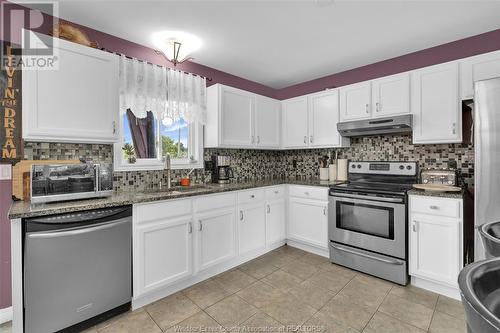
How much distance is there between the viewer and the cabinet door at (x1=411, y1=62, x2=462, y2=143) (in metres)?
2.45

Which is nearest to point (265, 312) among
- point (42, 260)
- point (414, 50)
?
point (42, 260)

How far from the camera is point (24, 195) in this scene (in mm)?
1951

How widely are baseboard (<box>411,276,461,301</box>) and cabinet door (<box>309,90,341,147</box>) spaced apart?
68.7 inches

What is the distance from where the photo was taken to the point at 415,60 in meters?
2.95

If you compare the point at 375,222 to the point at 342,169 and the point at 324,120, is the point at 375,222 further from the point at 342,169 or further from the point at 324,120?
the point at 324,120

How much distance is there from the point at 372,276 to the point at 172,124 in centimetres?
286

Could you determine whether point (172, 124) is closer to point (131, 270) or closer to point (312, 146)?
point (131, 270)

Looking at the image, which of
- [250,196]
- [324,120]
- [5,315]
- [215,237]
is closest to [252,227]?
[250,196]

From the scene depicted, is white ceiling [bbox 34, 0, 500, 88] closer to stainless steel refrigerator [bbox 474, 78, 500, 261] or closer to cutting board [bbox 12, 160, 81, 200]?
stainless steel refrigerator [bbox 474, 78, 500, 261]

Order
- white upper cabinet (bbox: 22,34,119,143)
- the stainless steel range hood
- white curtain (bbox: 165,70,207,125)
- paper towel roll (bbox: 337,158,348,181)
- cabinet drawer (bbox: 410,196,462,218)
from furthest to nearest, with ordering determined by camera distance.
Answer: paper towel roll (bbox: 337,158,348,181)
white curtain (bbox: 165,70,207,125)
the stainless steel range hood
cabinet drawer (bbox: 410,196,462,218)
white upper cabinet (bbox: 22,34,119,143)

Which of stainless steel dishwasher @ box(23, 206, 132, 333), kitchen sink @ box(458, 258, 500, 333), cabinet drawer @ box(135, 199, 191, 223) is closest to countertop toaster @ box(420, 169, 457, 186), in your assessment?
kitchen sink @ box(458, 258, 500, 333)

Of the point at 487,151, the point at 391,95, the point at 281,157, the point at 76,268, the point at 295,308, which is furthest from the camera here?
the point at 281,157

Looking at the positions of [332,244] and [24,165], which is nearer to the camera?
[24,165]

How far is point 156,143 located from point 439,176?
3.21 m
